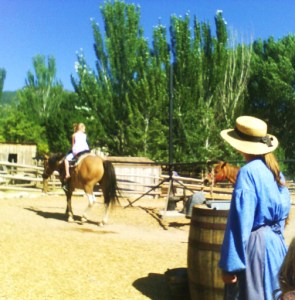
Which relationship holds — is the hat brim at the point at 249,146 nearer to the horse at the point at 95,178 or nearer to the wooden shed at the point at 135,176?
the horse at the point at 95,178

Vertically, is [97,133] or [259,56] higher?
[259,56]

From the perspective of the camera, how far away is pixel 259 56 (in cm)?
3662

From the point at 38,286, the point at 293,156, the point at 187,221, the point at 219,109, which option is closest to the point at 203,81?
the point at 219,109

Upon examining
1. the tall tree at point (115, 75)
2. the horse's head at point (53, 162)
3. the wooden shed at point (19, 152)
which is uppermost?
the tall tree at point (115, 75)

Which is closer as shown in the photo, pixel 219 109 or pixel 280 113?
pixel 219 109

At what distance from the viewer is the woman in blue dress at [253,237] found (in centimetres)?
283

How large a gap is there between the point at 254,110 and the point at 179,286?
30660mm

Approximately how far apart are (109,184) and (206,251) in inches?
243

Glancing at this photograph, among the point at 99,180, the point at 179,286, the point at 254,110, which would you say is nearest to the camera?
the point at 179,286

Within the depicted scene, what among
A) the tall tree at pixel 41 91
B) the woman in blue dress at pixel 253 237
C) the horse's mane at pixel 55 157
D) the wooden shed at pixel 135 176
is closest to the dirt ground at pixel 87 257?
the horse's mane at pixel 55 157

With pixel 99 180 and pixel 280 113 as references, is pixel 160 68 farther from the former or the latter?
pixel 99 180

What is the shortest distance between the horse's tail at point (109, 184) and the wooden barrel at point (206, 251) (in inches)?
231

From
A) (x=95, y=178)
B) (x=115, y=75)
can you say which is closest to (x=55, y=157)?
(x=95, y=178)

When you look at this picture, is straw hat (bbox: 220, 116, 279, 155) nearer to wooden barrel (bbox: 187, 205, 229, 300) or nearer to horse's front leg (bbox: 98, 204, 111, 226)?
wooden barrel (bbox: 187, 205, 229, 300)
